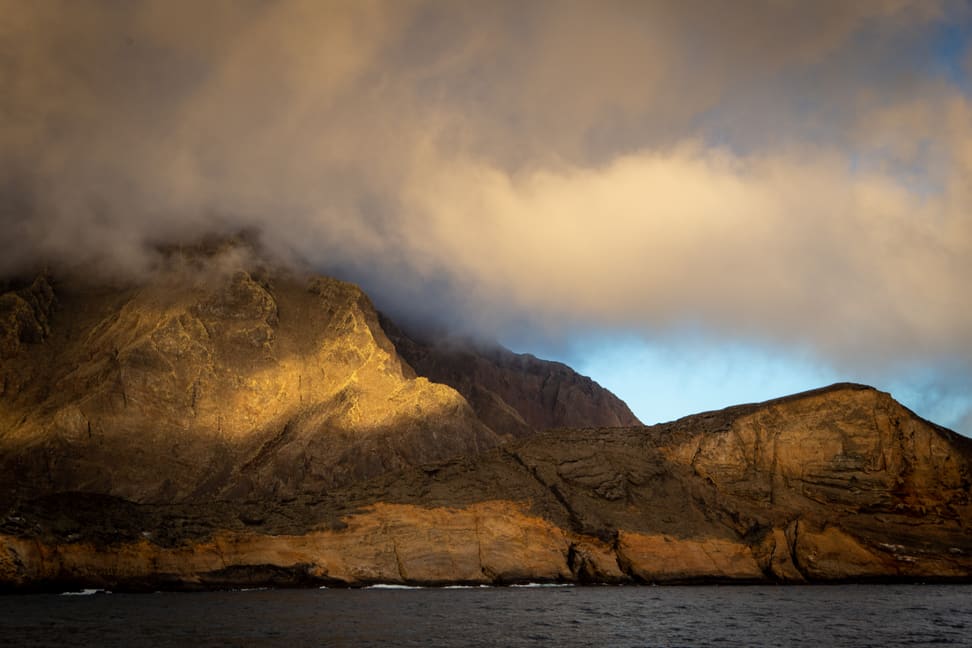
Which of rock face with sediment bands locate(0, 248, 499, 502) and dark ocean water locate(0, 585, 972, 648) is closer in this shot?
dark ocean water locate(0, 585, 972, 648)

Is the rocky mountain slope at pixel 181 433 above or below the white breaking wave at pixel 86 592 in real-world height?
above

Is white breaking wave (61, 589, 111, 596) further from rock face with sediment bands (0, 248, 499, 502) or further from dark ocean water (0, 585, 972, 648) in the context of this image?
rock face with sediment bands (0, 248, 499, 502)

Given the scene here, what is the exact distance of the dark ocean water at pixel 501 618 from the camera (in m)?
51.1

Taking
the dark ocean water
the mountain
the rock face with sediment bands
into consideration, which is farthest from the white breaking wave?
the rock face with sediment bands

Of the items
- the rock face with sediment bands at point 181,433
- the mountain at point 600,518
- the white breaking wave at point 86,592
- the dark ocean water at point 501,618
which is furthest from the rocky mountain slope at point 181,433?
the dark ocean water at point 501,618

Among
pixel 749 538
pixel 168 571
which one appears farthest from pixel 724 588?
pixel 168 571

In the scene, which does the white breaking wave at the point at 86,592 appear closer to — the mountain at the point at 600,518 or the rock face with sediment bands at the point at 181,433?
the mountain at the point at 600,518

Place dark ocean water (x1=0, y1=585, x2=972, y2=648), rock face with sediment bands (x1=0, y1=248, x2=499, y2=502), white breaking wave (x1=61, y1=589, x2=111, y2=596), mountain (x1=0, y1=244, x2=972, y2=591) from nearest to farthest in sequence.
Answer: dark ocean water (x1=0, y1=585, x2=972, y2=648) → white breaking wave (x1=61, y1=589, x2=111, y2=596) → mountain (x1=0, y1=244, x2=972, y2=591) → rock face with sediment bands (x1=0, y1=248, x2=499, y2=502)

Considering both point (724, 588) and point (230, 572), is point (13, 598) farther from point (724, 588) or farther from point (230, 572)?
point (724, 588)

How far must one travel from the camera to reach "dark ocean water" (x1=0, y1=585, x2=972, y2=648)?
51125 mm

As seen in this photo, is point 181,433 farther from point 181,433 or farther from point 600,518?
point 600,518

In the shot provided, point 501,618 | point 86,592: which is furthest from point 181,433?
point 501,618

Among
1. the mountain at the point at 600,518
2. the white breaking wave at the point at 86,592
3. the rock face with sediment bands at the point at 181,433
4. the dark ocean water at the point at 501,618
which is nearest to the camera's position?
the dark ocean water at the point at 501,618

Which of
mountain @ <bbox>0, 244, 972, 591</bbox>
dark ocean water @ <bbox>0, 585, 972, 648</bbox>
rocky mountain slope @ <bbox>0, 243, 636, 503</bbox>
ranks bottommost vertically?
dark ocean water @ <bbox>0, 585, 972, 648</bbox>
